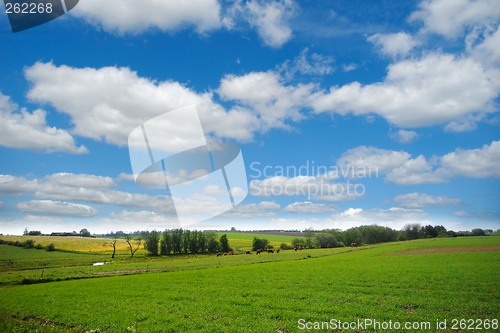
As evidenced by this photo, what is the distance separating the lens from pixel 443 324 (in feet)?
34.7

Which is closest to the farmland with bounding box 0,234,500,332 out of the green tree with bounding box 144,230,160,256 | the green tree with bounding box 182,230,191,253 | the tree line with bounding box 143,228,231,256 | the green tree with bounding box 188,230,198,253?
the green tree with bounding box 144,230,160,256

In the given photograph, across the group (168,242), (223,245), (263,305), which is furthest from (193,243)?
(263,305)

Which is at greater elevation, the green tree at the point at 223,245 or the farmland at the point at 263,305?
the farmland at the point at 263,305

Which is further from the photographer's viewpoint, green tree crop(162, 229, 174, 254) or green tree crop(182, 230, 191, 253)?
green tree crop(182, 230, 191, 253)

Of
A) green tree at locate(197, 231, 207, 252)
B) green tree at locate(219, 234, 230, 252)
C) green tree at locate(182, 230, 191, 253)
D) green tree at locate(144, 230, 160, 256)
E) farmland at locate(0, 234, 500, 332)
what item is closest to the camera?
farmland at locate(0, 234, 500, 332)

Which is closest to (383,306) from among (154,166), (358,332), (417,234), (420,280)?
(358,332)

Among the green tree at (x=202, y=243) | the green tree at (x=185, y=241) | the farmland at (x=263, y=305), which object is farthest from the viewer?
the green tree at (x=202, y=243)

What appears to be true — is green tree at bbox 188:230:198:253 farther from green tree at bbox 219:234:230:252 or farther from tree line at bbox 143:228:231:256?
green tree at bbox 219:234:230:252

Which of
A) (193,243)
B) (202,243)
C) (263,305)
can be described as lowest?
(202,243)

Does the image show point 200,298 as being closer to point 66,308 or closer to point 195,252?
point 66,308

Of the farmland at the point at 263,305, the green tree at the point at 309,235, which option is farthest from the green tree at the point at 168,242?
the farmland at the point at 263,305

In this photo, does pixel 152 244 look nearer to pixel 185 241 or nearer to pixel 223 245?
pixel 185 241

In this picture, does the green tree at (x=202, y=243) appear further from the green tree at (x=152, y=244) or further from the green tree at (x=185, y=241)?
the green tree at (x=152, y=244)

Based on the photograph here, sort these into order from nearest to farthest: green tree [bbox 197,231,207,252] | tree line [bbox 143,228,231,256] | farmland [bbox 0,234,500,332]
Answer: farmland [bbox 0,234,500,332] < tree line [bbox 143,228,231,256] < green tree [bbox 197,231,207,252]
